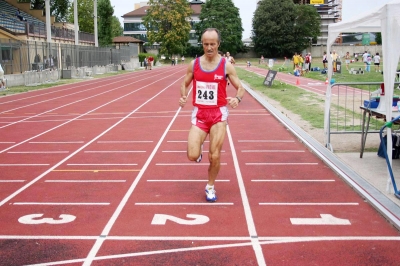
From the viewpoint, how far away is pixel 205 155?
9227mm

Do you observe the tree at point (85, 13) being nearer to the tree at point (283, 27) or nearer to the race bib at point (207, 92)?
the tree at point (283, 27)

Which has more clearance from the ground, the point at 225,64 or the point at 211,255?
the point at 225,64

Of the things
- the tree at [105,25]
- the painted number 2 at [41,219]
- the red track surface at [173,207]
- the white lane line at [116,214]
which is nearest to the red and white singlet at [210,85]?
the red track surface at [173,207]

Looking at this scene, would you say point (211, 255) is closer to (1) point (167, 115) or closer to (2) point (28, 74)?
(1) point (167, 115)

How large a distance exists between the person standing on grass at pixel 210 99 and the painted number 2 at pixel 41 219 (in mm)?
1536

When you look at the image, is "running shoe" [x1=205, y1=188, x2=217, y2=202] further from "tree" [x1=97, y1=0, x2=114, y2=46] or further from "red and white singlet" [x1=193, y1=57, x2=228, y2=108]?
"tree" [x1=97, y1=0, x2=114, y2=46]

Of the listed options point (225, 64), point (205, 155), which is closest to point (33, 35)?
point (205, 155)

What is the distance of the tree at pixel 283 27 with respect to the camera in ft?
306

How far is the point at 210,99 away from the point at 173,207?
1.34 meters

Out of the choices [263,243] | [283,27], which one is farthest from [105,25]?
[263,243]

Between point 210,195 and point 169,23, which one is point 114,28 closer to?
point 169,23

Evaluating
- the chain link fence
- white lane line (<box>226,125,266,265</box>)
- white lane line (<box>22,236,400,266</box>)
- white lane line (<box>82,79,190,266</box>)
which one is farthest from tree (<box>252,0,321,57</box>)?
white lane line (<box>22,236,400,266</box>)

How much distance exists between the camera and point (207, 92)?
19.6 ft

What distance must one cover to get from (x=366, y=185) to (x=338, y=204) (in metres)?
0.86
